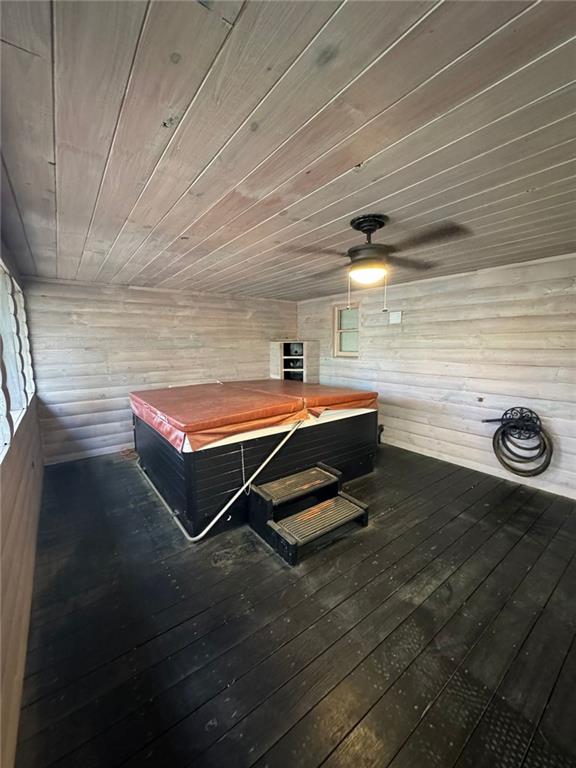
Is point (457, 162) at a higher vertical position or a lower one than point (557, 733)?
higher

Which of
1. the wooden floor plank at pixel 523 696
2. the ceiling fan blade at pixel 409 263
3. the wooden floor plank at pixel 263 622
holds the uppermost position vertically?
the ceiling fan blade at pixel 409 263

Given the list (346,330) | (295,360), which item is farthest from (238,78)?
(295,360)

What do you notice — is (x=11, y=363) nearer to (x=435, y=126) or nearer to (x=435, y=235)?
(x=435, y=126)

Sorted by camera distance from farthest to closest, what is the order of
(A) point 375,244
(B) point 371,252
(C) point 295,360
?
(C) point 295,360 < (A) point 375,244 < (B) point 371,252

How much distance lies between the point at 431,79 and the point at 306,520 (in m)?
2.36

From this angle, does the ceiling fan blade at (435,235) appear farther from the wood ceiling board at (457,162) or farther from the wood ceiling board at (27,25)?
the wood ceiling board at (27,25)

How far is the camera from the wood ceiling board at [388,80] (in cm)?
70

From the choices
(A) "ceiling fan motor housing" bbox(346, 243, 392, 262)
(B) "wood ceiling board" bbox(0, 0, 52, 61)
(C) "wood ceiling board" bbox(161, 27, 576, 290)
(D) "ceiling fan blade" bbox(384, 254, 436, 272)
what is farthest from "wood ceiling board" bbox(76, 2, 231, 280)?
(D) "ceiling fan blade" bbox(384, 254, 436, 272)

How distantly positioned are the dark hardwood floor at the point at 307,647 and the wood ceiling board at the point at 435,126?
2.22 metres

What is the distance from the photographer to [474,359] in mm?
3322

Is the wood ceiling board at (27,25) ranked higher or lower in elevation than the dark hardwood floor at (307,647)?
higher

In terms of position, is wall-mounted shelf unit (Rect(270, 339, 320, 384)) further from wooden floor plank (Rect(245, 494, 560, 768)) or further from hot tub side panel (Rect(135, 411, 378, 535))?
wooden floor plank (Rect(245, 494, 560, 768))

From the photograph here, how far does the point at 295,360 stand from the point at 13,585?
4.31m

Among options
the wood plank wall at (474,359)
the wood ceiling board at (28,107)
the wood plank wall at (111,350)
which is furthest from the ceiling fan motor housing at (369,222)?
the wood plank wall at (111,350)
